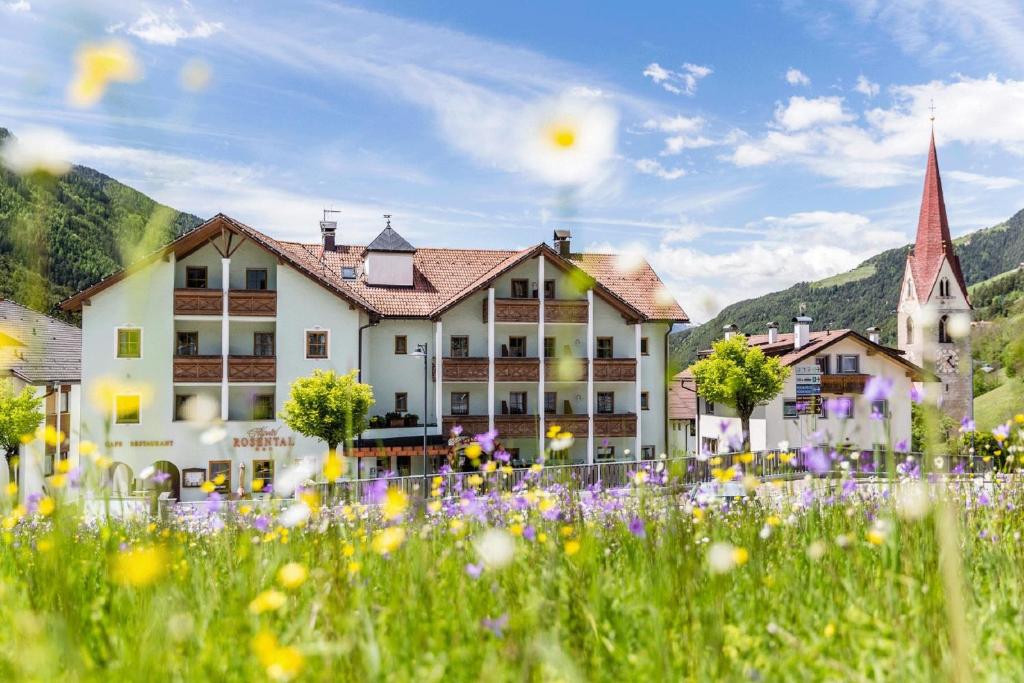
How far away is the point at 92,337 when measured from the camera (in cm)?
3025

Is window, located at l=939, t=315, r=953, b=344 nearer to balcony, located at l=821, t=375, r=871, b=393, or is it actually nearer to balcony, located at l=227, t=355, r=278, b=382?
balcony, located at l=821, t=375, r=871, b=393

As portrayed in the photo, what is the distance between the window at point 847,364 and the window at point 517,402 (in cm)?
1860

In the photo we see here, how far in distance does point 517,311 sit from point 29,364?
20655 millimetres

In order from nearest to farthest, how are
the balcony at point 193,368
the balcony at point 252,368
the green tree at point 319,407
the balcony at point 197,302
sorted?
the green tree at point 319,407
the balcony at point 193,368
the balcony at point 197,302
the balcony at point 252,368

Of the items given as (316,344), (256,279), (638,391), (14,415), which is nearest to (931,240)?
(638,391)

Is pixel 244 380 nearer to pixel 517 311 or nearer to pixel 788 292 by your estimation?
pixel 517 311

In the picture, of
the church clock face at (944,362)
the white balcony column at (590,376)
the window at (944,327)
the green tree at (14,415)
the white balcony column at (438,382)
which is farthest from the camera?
the white balcony column at (590,376)

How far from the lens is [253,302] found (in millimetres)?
31094

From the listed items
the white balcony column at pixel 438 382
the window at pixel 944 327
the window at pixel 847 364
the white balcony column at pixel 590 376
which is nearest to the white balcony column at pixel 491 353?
the white balcony column at pixel 438 382

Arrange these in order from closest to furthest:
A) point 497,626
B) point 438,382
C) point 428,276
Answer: point 497,626, point 438,382, point 428,276

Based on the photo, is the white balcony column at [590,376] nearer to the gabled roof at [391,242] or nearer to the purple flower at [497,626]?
the gabled roof at [391,242]

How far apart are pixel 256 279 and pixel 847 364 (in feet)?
98.1

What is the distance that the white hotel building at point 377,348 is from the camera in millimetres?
30172

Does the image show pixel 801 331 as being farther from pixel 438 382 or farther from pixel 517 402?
pixel 438 382
